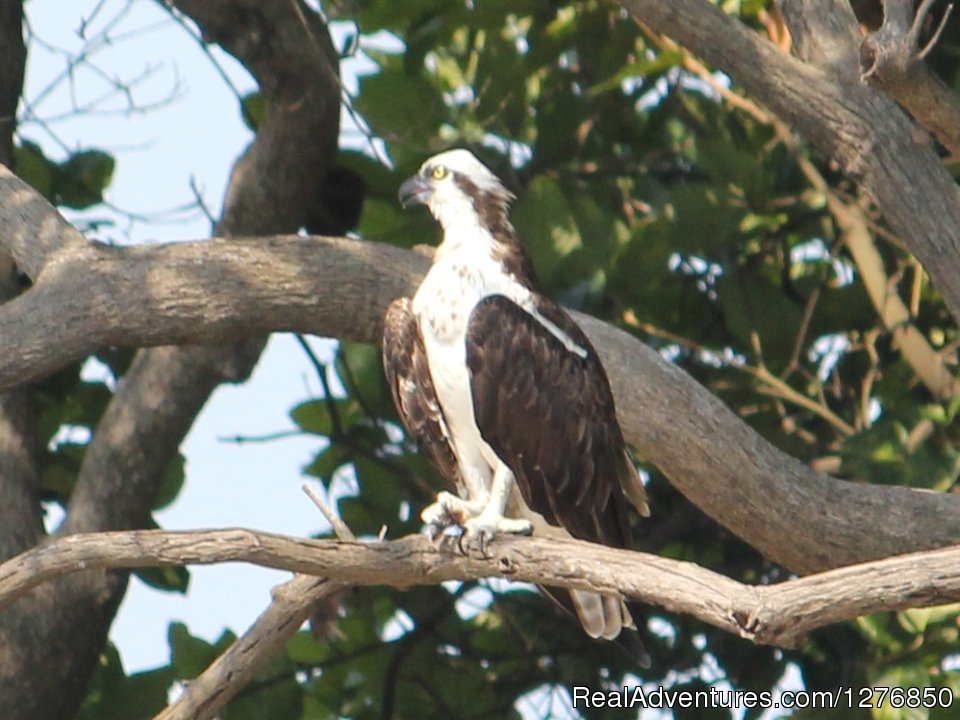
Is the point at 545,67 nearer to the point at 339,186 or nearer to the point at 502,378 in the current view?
the point at 339,186

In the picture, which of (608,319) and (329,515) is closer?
(329,515)

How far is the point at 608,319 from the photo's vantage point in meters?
6.33

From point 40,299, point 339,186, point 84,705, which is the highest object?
point 339,186

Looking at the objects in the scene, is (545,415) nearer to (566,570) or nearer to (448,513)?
(448,513)

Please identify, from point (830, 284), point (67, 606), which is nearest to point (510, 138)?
point (830, 284)

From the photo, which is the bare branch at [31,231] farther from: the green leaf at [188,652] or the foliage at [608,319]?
the green leaf at [188,652]

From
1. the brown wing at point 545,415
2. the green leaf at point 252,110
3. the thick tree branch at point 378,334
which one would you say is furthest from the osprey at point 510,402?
the green leaf at point 252,110

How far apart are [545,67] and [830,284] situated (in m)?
1.32

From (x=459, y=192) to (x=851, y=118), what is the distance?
1.08 metres

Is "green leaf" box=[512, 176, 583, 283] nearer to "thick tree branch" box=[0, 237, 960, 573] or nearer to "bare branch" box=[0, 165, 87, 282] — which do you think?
"thick tree branch" box=[0, 237, 960, 573]

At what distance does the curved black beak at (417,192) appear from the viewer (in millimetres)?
4961

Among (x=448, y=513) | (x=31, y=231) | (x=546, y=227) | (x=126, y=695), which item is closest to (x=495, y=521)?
(x=448, y=513)

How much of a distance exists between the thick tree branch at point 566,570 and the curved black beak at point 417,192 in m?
1.22

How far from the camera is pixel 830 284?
646 cm
